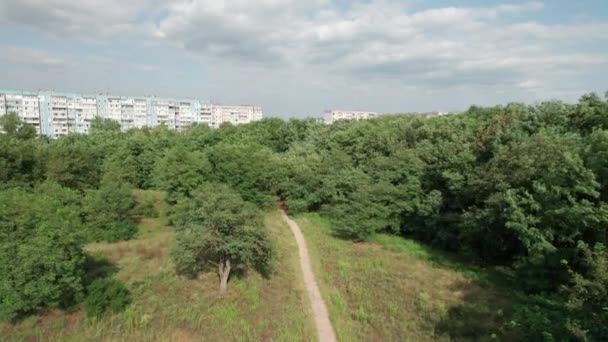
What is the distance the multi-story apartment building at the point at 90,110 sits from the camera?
71.8m

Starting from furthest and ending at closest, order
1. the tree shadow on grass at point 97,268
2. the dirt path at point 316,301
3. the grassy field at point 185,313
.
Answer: the tree shadow on grass at point 97,268
the dirt path at point 316,301
the grassy field at point 185,313

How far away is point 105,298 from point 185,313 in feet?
9.76

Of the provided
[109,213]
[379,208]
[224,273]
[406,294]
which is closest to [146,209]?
[109,213]

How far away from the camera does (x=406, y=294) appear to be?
15.9 meters

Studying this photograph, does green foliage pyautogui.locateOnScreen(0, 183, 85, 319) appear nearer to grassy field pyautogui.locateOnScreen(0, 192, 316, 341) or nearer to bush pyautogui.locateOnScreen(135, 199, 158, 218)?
grassy field pyautogui.locateOnScreen(0, 192, 316, 341)

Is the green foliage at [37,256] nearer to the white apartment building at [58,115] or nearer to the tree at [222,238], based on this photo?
the tree at [222,238]

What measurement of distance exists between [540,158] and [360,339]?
1073 centimetres

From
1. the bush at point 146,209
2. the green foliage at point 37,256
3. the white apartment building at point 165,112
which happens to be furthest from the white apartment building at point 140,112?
the green foliage at point 37,256

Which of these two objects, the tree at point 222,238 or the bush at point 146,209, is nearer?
the tree at point 222,238

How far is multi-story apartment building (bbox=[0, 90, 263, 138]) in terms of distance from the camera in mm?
71750

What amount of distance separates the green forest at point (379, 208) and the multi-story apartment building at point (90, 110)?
39.7 metres

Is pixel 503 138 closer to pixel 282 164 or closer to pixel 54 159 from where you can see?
pixel 282 164

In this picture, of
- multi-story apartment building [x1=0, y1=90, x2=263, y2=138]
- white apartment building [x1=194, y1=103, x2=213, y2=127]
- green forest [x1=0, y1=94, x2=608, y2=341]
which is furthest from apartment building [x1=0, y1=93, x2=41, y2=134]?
green forest [x1=0, y1=94, x2=608, y2=341]

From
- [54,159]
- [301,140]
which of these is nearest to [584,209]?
[54,159]
